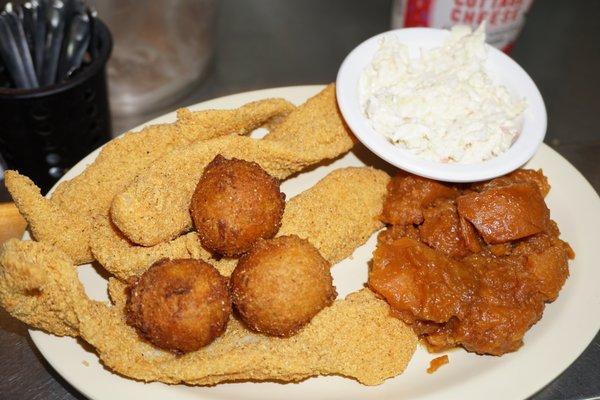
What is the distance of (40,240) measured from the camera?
185 centimetres

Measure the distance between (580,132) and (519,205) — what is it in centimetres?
153

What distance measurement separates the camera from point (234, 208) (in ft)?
5.75

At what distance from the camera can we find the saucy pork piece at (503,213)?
1870mm

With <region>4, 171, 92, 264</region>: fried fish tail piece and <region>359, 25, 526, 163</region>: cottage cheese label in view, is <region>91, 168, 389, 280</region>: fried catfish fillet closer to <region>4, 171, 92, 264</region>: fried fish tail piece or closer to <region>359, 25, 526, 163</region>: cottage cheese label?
<region>4, 171, 92, 264</region>: fried fish tail piece

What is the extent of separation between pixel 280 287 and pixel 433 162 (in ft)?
2.13

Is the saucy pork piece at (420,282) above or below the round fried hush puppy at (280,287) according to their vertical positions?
below

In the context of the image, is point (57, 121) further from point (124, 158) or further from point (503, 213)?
point (503, 213)

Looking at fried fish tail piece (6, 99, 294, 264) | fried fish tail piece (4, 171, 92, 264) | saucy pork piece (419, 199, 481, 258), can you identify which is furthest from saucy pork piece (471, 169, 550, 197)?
fried fish tail piece (4, 171, 92, 264)

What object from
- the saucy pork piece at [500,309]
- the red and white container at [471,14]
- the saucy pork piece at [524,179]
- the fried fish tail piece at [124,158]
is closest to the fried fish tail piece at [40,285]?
the fried fish tail piece at [124,158]

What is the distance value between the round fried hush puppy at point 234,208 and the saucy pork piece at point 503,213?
0.55 m

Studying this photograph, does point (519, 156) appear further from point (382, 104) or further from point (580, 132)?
point (580, 132)

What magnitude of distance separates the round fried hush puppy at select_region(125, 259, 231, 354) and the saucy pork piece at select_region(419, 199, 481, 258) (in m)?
0.63

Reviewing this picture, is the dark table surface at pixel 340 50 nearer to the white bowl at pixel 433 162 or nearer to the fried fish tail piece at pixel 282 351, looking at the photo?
the white bowl at pixel 433 162

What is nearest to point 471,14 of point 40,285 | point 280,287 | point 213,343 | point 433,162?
point 433,162
